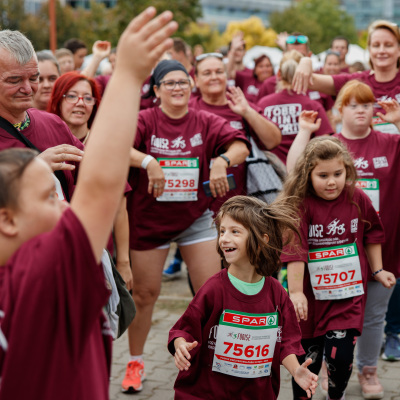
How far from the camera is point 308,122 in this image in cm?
526

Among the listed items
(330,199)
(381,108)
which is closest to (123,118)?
(330,199)

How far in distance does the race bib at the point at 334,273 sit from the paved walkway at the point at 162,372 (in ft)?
3.05

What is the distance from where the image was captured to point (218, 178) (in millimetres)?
4859

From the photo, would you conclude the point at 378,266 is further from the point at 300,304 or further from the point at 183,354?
the point at 183,354

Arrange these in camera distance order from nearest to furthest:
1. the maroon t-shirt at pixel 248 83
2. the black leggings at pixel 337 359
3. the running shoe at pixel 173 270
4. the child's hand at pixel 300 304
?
the child's hand at pixel 300 304, the black leggings at pixel 337 359, the running shoe at pixel 173 270, the maroon t-shirt at pixel 248 83

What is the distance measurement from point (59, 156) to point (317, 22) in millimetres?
73083

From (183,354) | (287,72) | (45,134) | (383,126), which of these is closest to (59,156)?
(45,134)

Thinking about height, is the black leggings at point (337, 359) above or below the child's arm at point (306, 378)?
below

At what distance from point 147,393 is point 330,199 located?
1.90 meters

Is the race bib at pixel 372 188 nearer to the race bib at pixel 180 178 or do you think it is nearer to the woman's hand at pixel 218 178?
the woman's hand at pixel 218 178

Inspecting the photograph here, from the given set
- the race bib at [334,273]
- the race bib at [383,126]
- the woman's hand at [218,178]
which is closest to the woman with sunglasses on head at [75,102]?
the woman's hand at [218,178]

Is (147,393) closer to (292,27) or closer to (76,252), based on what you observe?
(76,252)

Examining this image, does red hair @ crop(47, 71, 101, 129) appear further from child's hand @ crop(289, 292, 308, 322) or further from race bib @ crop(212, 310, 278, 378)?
race bib @ crop(212, 310, 278, 378)

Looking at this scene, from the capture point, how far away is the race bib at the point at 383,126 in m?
5.45
